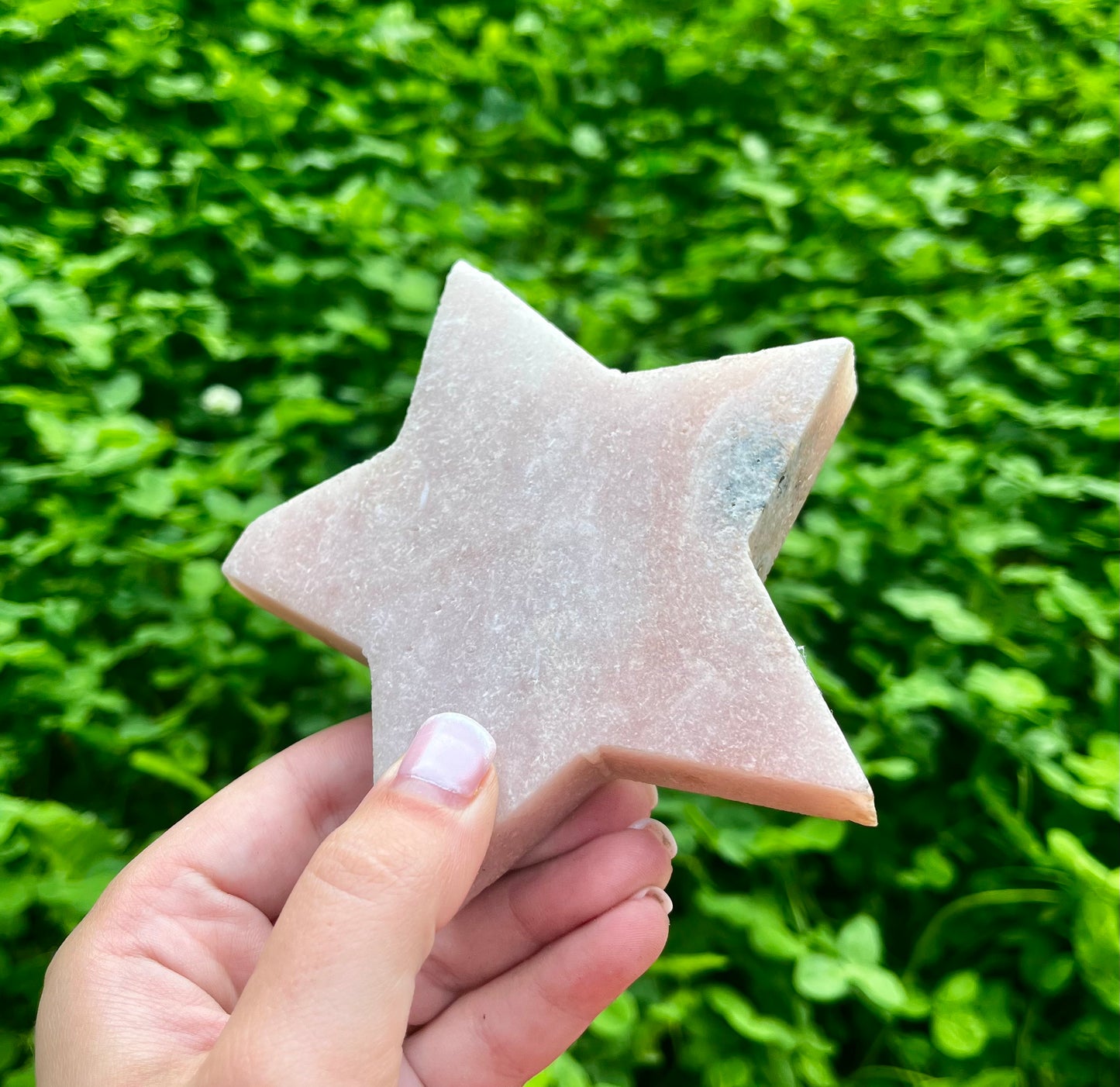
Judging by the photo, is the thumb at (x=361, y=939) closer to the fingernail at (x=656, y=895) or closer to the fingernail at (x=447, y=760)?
the fingernail at (x=447, y=760)

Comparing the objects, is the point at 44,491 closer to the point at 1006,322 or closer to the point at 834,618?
the point at 834,618

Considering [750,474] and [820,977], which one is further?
[820,977]

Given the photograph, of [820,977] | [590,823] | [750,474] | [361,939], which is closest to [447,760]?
[361,939]

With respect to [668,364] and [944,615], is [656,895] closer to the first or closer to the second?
[944,615]

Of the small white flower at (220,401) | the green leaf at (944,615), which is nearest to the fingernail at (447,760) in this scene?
the green leaf at (944,615)

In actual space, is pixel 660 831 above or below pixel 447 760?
below

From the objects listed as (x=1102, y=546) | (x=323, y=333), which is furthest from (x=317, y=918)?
(x=1102, y=546)

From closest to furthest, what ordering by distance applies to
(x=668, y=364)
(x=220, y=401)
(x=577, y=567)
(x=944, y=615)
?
(x=577, y=567) < (x=944, y=615) < (x=220, y=401) < (x=668, y=364)

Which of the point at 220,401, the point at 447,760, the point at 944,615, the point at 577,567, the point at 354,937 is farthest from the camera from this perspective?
the point at 220,401
